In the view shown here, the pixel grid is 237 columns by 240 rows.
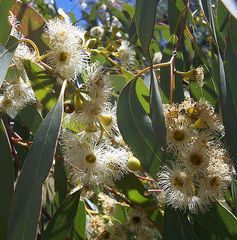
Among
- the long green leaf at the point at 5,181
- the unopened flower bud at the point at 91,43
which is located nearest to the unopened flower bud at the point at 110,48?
the unopened flower bud at the point at 91,43

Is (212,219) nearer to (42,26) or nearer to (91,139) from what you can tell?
(91,139)

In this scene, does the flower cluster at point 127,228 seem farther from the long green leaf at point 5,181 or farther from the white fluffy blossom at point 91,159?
the long green leaf at point 5,181

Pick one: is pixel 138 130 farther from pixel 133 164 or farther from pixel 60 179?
pixel 60 179

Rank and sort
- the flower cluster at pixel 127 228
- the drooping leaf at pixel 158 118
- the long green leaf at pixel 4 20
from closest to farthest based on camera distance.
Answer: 1. the drooping leaf at pixel 158 118
2. the long green leaf at pixel 4 20
3. the flower cluster at pixel 127 228

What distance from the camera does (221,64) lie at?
4.68 ft

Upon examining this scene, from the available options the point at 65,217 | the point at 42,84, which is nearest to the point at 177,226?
the point at 65,217

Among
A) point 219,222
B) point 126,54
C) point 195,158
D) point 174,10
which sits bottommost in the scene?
point 219,222

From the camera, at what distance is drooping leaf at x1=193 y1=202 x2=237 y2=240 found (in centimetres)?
146

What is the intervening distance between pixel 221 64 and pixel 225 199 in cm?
45

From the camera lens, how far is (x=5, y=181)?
1.51 m

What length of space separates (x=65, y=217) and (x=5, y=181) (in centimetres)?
22

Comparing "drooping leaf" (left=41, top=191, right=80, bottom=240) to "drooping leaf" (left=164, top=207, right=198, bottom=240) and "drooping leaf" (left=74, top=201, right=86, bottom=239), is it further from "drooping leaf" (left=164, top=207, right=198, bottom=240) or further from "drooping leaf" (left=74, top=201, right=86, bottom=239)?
"drooping leaf" (left=164, top=207, right=198, bottom=240)

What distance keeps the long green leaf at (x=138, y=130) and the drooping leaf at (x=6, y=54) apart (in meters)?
0.32

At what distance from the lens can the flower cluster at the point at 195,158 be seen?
1.38 m
